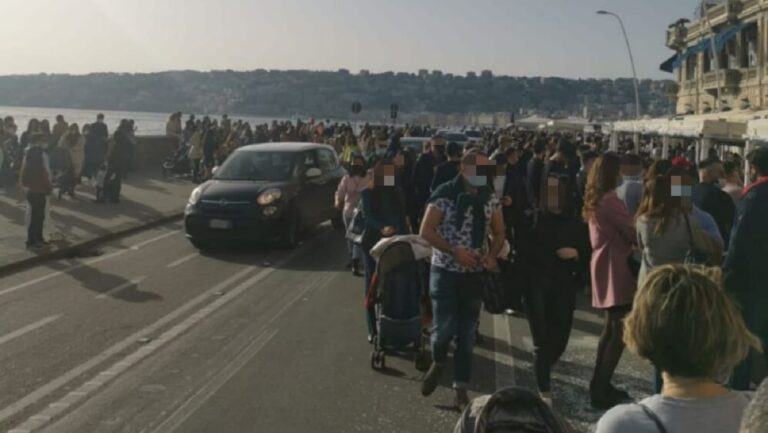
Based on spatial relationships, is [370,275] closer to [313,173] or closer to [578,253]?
[578,253]

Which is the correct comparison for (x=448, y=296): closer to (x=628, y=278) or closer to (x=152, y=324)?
(x=628, y=278)

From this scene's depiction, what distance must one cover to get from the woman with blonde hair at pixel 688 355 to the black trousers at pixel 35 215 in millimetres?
12734

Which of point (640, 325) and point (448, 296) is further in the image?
point (448, 296)

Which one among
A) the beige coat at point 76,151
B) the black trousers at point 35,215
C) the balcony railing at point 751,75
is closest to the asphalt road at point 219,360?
the black trousers at point 35,215

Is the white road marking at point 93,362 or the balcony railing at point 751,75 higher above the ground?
the balcony railing at point 751,75

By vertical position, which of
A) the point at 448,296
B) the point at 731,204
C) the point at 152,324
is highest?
the point at 731,204

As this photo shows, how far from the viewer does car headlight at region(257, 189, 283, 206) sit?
14516mm

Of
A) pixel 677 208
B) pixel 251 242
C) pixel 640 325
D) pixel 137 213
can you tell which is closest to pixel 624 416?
pixel 640 325

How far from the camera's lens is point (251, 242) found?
47.3ft

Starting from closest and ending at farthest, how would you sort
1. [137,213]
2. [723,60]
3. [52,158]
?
[137,213] < [52,158] < [723,60]

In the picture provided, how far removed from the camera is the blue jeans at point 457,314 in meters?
6.47

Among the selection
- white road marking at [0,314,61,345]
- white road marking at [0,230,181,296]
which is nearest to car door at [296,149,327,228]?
white road marking at [0,230,181,296]

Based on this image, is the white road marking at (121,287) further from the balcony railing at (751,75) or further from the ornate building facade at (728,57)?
the balcony railing at (751,75)

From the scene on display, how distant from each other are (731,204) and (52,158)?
16.9 metres
